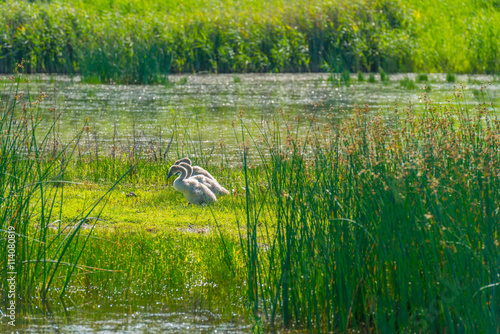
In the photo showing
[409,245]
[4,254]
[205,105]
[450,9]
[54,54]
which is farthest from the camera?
[450,9]

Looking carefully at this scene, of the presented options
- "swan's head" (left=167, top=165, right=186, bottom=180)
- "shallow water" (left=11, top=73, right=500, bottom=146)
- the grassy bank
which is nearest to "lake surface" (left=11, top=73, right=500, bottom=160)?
"shallow water" (left=11, top=73, right=500, bottom=146)

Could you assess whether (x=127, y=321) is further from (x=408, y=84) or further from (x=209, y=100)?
(x=408, y=84)

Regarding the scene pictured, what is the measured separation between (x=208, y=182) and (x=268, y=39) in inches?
604

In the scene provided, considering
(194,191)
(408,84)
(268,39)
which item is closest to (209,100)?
(408,84)

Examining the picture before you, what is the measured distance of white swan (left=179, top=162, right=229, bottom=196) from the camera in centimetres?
742

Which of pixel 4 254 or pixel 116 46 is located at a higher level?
pixel 116 46

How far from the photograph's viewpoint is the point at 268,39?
72.8 ft

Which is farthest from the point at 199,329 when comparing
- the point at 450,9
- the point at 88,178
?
the point at 450,9

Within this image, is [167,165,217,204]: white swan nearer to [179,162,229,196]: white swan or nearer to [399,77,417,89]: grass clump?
[179,162,229,196]: white swan

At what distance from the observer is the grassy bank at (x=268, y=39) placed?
834 inches

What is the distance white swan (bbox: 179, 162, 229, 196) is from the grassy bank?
1259 centimetres

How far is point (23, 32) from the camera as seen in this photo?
21.9 metres

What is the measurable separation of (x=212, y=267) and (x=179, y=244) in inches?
28.4

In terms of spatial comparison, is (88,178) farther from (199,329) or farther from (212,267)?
(199,329)
